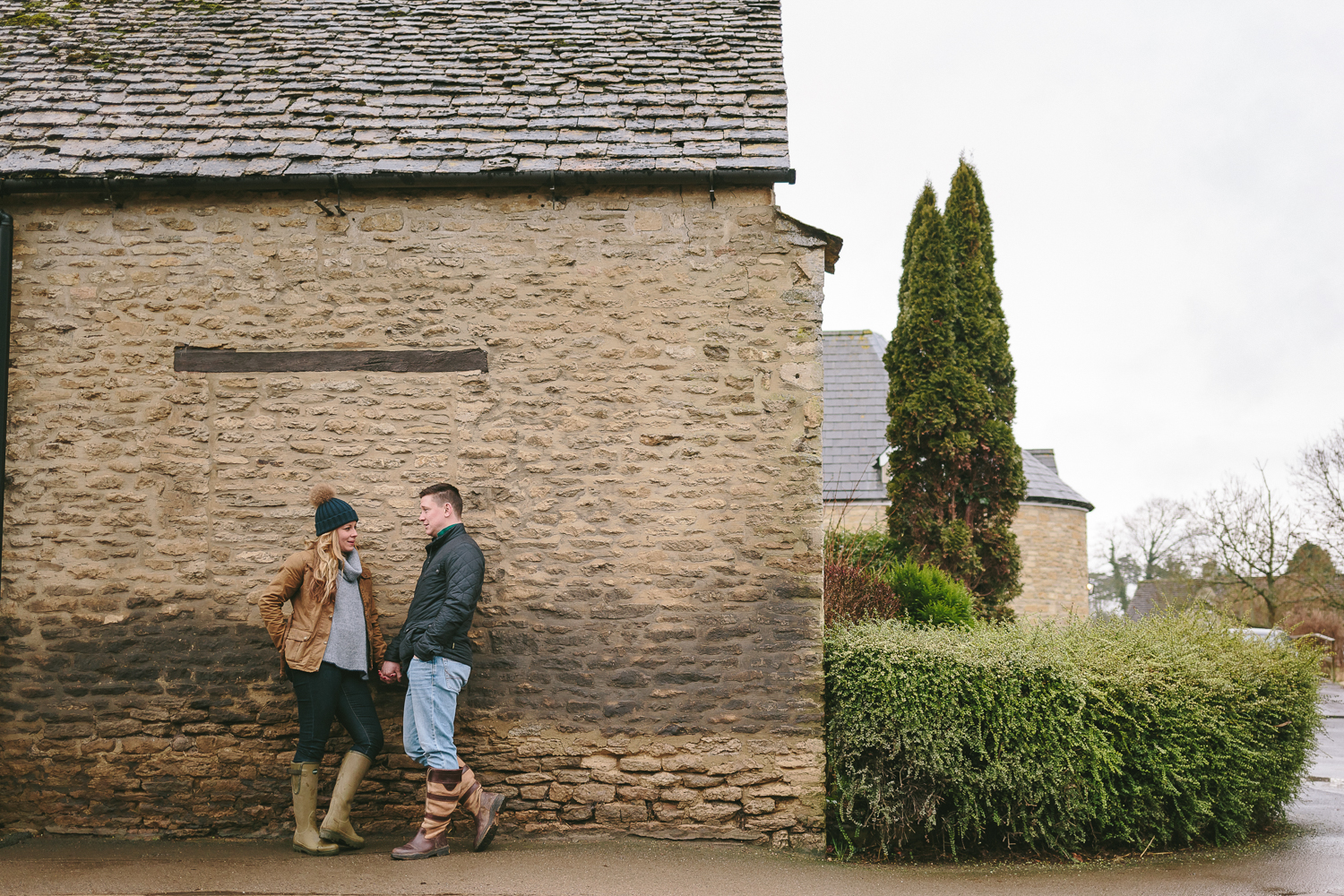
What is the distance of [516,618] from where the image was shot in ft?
17.3

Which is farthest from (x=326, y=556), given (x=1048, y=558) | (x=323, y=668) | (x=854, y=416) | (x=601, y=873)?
(x=1048, y=558)

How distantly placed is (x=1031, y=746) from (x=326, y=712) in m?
4.06

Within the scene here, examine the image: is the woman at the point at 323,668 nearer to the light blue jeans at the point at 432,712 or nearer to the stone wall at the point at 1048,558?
the light blue jeans at the point at 432,712

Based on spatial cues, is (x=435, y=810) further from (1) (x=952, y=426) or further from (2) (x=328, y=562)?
(1) (x=952, y=426)

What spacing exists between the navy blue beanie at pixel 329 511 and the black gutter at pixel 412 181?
2.05 metres

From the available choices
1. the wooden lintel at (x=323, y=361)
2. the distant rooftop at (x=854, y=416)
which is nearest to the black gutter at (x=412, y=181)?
the wooden lintel at (x=323, y=361)

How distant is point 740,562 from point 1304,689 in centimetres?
414

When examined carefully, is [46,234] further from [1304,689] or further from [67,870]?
[1304,689]

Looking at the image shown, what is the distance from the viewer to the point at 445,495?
489 centimetres

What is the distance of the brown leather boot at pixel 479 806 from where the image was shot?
15.5ft

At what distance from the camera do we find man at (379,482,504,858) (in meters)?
4.58

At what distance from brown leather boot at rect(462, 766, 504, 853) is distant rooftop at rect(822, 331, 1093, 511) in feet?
37.5

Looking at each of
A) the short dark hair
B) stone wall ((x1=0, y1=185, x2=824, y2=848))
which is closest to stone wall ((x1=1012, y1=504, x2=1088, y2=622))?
stone wall ((x1=0, y1=185, x2=824, y2=848))

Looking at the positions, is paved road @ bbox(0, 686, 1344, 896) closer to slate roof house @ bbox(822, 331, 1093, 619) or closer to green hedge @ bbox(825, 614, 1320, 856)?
green hedge @ bbox(825, 614, 1320, 856)
